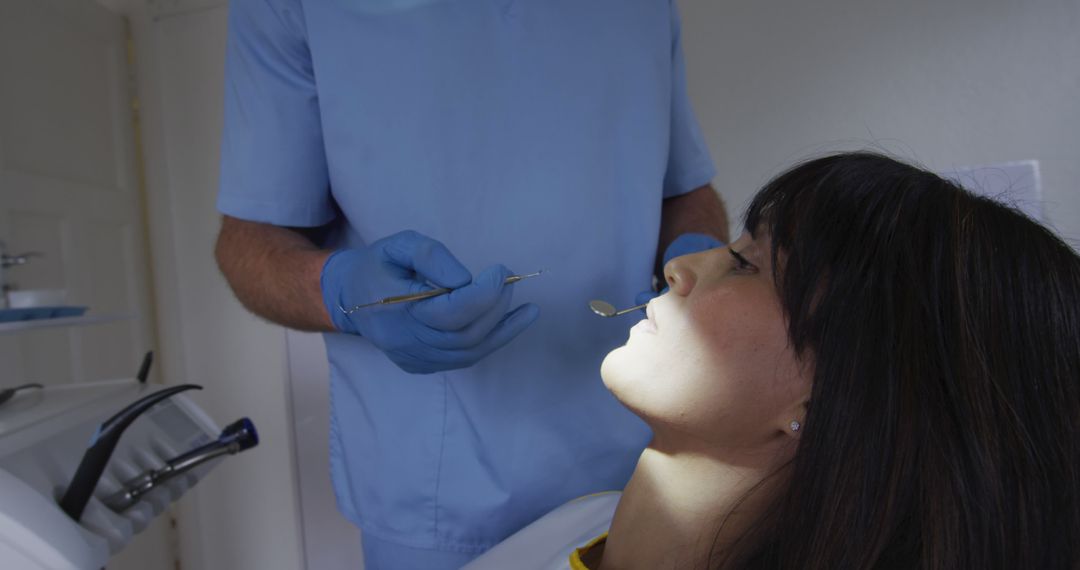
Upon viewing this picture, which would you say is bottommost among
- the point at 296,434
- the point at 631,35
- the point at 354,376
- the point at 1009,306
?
the point at 296,434

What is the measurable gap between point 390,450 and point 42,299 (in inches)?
24.7

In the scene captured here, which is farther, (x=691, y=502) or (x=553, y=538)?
(x=553, y=538)

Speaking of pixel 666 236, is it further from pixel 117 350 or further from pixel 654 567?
pixel 117 350

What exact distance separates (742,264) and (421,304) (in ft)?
1.19

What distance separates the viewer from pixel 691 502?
28.6 inches

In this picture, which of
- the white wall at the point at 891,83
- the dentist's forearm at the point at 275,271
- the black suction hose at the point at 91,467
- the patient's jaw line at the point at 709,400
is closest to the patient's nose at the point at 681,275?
the patient's jaw line at the point at 709,400

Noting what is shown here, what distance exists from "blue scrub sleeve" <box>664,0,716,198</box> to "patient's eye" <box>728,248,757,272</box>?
1.42 ft

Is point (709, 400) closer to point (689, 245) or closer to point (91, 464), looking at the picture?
point (689, 245)

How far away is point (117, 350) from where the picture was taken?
2230 mm

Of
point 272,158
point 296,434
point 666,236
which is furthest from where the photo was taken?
point 296,434

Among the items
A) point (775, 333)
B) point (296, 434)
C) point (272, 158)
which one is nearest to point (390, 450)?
point (272, 158)

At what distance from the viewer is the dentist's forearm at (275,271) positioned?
2.88 ft

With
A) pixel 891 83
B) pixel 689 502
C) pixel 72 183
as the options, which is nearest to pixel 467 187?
pixel 689 502

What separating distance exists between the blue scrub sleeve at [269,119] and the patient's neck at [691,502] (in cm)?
63
